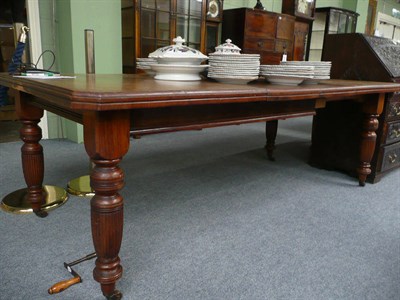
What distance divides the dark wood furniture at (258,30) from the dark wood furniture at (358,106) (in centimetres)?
193

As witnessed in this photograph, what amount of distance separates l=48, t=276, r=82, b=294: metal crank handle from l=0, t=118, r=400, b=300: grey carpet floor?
0.02 m

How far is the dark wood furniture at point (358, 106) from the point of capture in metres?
2.35

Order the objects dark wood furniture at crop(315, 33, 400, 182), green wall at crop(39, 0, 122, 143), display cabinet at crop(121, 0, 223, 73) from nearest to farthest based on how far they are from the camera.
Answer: dark wood furniture at crop(315, 33, 400, 182), green wall at crop(39, 0, 122, 143), display cabinet at crop(121, 0, 223, 73)

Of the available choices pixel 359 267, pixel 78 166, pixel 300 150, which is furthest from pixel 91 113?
pixel 300 150

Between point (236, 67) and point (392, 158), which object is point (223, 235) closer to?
point (236, 67)

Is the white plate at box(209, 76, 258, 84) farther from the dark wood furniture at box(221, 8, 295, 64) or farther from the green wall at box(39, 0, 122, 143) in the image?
the dark wood furniture at box(221, 8, 295, 64)

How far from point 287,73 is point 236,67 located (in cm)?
28

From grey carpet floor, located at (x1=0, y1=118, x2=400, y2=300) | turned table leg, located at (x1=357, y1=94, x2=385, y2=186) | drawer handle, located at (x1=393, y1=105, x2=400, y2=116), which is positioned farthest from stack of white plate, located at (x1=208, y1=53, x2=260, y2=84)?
drawer handle, located at (x1=393, y1=105, x2=400, y2=116)

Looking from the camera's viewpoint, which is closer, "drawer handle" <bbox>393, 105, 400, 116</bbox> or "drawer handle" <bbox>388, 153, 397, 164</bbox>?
"drawer handle" <bbox>393, 105, 400, 116</bbox>

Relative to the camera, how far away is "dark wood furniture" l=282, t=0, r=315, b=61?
5.33m

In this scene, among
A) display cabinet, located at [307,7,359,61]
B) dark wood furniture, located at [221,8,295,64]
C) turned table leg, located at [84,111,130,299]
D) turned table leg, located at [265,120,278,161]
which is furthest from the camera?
display cabinet, located at [307,7,359,61]

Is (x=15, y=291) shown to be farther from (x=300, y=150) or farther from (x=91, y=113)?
(x=300, y=150)

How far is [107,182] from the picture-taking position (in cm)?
102

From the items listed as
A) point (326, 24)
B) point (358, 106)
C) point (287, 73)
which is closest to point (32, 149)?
point (287, 73)
